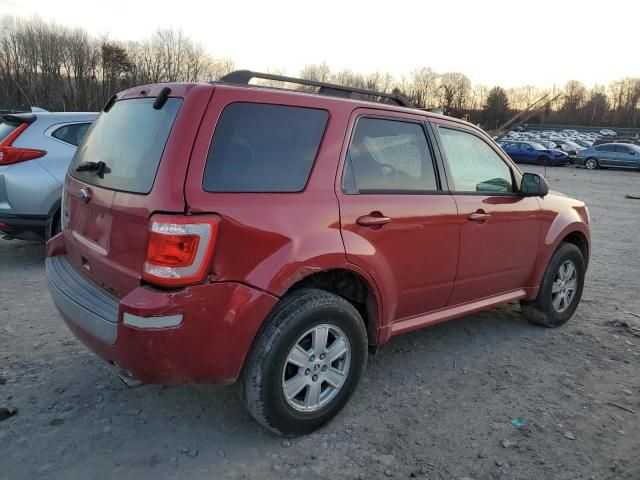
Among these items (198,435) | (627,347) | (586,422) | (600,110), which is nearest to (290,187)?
(198,435)

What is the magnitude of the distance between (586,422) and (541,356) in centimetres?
99

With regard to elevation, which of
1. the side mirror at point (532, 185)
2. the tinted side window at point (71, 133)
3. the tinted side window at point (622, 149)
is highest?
the tinted side window at point (622, 149)

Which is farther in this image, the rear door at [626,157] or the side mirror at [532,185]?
the rear door at [626,157]

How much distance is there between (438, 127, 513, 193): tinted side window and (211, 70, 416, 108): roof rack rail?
16.5 inches

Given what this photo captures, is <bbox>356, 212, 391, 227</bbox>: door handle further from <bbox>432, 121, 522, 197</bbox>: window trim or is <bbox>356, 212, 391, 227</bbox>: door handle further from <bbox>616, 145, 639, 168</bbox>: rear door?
<bbox>616, 145, 639, 168</bbox>: rear door

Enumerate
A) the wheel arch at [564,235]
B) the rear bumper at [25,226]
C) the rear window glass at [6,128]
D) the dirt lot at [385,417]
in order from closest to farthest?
1. the dirt lot at [385,417]
2. the wheel arch at [564,235]
3. the rear bumper at [25,226]
4. the rear window glass at [6,128]

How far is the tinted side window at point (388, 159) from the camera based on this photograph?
3115 mm

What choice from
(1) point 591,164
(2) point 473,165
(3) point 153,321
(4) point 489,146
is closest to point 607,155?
(1) point 591,164

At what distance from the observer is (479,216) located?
376 cm

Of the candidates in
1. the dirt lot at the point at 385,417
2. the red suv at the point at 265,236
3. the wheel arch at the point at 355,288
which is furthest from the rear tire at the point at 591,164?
the wheel arch at the point at 355,288

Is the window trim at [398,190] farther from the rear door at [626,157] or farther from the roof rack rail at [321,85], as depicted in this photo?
the rear door at [626,157]

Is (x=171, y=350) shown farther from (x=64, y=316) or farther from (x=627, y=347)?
(x=627, y=347)

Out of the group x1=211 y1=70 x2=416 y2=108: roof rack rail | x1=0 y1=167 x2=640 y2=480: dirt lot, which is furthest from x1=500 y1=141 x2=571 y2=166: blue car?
x1=211 y1=70 x2=416 y2=108: roof rack rail

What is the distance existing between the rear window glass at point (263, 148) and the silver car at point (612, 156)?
32.4 m
